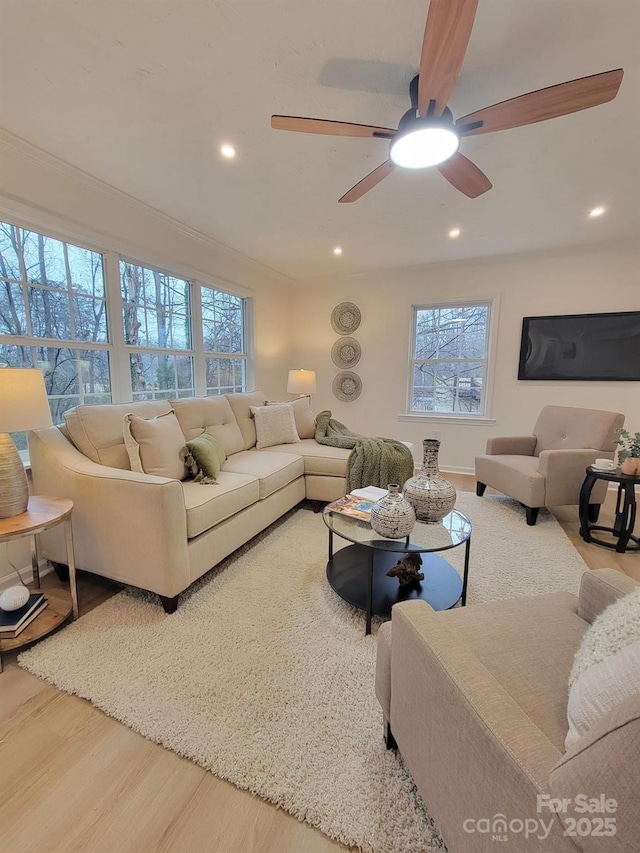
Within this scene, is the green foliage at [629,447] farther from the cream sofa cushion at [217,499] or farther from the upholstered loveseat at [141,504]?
the cream sofa cushion at [217,499]

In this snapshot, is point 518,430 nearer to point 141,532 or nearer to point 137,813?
point 141,532

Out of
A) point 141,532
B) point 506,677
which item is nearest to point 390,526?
point 506,677

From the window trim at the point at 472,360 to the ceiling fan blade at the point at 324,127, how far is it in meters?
2.99

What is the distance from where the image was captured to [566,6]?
1281 mm

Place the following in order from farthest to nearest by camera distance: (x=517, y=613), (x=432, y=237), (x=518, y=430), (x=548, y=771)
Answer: (x=518, y=430)
(x=432, y=237)
(x=517, y=613)
(x=548, y=771)

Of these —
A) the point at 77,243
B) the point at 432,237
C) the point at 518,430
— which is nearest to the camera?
the point at 77,243

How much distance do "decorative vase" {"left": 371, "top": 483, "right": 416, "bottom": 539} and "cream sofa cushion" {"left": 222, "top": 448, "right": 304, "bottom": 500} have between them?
1.05m

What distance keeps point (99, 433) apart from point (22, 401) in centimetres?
53

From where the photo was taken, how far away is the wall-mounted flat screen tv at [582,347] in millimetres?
3625

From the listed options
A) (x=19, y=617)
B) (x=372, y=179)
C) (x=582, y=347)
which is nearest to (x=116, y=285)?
(x=372, y=179)

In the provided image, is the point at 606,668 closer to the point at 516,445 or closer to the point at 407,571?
the point at 407,571

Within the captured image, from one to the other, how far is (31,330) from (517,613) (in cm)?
295

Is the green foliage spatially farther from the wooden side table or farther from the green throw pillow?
the wooden side table

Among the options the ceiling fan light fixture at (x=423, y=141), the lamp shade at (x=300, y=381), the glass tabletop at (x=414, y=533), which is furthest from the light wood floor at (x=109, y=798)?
the lamp shade at (x=300, y=381)
